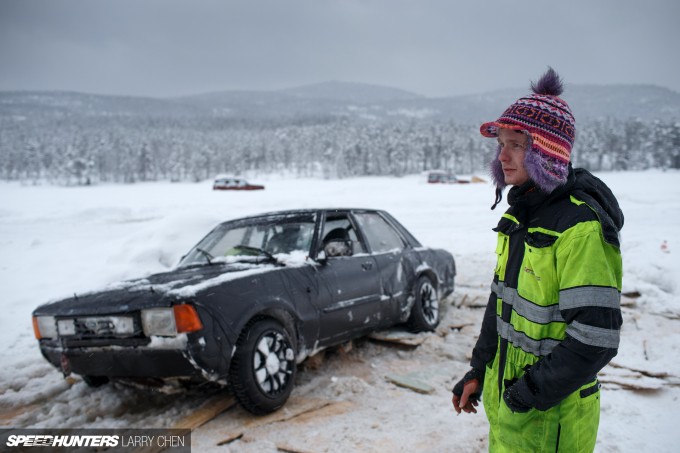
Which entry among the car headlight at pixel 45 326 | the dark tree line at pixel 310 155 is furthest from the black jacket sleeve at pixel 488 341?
the dark tree line at pixel 310 155

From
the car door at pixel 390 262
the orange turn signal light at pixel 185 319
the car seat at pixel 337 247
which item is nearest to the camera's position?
the orange turn signal light at pixel 185 319

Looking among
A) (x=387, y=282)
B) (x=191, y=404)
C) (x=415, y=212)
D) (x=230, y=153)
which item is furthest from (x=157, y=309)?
(x=230, y=153)

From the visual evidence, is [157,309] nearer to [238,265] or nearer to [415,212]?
[238,265]

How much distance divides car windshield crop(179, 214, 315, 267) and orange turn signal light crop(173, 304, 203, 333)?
3.83ft

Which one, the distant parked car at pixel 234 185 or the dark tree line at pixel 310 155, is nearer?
the distant parked car at pixel 234 185

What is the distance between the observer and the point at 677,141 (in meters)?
68.9

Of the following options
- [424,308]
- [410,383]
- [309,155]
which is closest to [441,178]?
[424,308]

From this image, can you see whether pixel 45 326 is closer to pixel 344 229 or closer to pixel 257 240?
pixel 257 240

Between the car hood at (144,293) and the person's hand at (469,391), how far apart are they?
195cm

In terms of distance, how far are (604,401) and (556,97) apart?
2839 mm

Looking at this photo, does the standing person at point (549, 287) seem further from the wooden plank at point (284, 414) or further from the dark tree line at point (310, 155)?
the dark tree line at point (310, 155)

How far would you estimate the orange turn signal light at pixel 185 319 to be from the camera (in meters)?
3.02

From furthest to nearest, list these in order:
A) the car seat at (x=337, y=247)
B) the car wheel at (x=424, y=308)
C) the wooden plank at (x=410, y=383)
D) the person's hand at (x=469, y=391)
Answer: the car wheel at (x=424, y=308) → the car seat at (x=337, y=247) → the wooden plank at (x=410, y=383) → the person's hand at (x=469, y=391)

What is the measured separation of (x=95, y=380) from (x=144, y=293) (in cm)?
126
